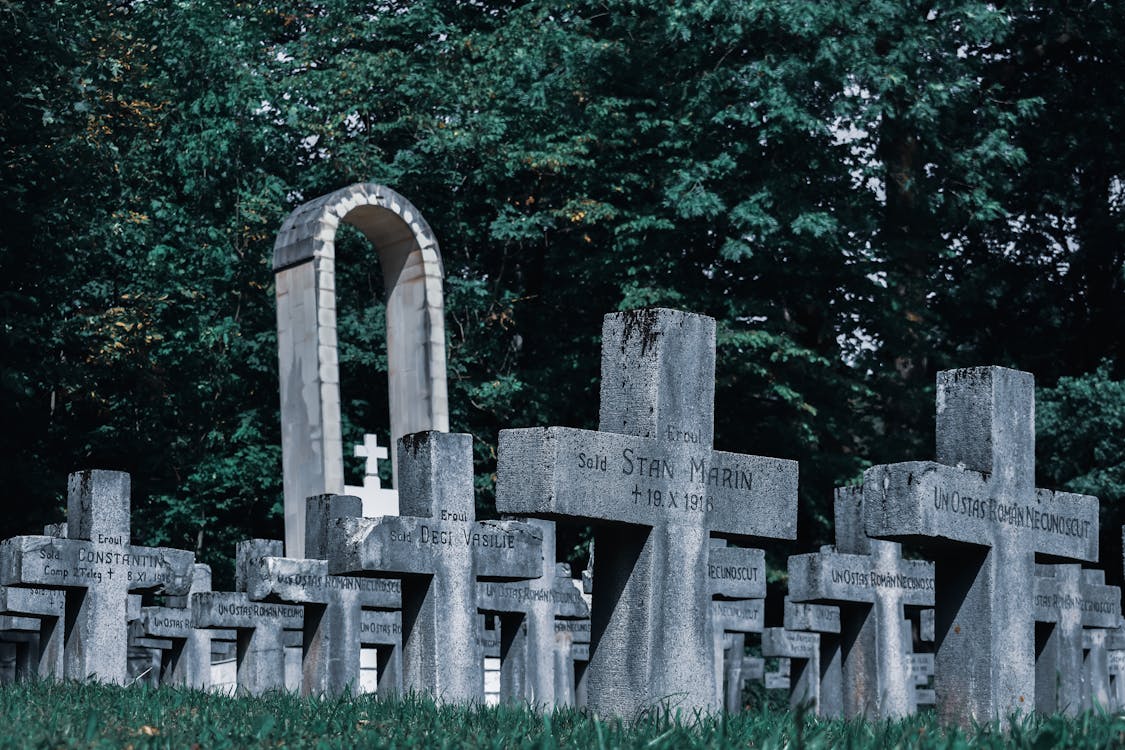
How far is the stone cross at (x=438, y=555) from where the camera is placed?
34.0 feet

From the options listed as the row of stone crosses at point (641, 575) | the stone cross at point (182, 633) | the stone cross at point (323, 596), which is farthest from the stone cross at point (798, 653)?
the stone cross at point (323, 596)

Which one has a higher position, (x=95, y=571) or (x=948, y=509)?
(x=948, y=509)

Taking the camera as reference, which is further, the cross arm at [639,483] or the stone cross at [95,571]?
the stone cross at [95,571]

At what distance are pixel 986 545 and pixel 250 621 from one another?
8607mm

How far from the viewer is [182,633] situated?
59.1 feet

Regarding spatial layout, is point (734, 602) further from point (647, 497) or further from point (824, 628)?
point (647, 497)

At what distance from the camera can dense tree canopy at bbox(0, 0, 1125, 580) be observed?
25297 mm

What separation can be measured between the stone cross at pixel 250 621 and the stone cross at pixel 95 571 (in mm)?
1192

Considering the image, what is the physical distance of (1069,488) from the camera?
25.0 metres

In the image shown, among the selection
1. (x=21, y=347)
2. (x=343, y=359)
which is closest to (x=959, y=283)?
(x=343, y=359)

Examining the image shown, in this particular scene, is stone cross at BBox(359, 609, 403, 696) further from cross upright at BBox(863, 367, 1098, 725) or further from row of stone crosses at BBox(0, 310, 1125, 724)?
cross upright at BBox(863, 367, 1098, 725)

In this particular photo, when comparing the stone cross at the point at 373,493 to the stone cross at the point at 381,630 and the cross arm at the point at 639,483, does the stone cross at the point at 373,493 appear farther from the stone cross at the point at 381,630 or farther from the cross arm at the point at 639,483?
the cross arm at the point at 639,483

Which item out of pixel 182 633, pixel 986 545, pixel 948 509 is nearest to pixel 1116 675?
pixel 182 633

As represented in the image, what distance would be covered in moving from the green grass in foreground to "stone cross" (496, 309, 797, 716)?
25.4 inches
